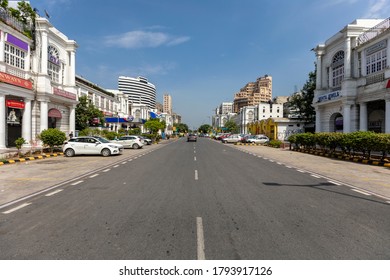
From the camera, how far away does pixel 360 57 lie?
2423cm

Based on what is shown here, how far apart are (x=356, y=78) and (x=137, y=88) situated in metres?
131

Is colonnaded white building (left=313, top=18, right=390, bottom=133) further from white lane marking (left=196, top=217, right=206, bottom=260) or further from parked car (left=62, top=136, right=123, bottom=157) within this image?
parked car (left=62, top=136, right=123, bottom=157)

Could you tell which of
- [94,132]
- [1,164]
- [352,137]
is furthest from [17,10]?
[352,137]

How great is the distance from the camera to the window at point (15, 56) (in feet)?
65.0

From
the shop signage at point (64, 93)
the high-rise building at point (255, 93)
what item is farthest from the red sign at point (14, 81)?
the high-rise building at point (255, 93)

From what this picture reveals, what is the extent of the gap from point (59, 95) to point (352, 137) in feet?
91.2

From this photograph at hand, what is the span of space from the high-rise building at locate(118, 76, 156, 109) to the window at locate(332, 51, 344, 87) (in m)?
114

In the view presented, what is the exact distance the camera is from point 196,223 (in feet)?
14.6

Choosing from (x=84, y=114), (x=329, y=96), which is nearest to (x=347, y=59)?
(x=329, y=96)

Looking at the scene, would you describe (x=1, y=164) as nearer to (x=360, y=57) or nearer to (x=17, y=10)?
(x=17, y=10)

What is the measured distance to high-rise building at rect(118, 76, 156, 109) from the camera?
135250 millimetres

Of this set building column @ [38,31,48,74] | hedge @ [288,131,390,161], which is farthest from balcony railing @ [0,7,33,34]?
hedge @ [288,131,390,161]

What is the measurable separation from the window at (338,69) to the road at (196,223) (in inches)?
1001

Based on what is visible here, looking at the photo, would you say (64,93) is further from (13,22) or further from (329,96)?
(329,96)
